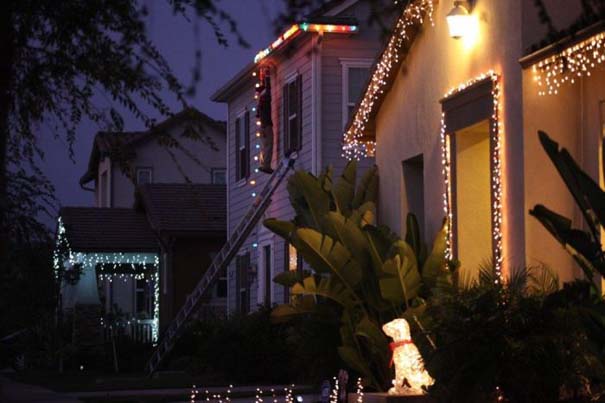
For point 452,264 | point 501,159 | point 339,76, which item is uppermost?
point 339,76

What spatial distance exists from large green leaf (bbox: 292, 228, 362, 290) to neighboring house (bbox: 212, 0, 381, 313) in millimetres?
7052

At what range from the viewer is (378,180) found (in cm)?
1809

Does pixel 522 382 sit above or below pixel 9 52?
below

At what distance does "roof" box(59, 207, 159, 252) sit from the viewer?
35.3 meters

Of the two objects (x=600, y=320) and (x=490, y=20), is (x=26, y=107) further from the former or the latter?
(x=490, y=20)

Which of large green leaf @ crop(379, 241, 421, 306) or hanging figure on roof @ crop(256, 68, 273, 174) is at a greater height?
hanging figure on roof @ crop(256, 68, 273, 174)

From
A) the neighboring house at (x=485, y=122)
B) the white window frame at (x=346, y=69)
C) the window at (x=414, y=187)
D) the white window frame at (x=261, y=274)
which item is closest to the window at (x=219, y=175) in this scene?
the white window frame at (x=261, y=274)

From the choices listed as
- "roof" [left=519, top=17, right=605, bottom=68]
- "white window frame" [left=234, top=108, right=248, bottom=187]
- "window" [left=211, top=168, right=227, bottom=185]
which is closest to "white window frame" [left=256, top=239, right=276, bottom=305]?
"white window frame" [left=234, top=108, right=248, bottom=187]

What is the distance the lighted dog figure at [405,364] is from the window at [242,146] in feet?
51.1

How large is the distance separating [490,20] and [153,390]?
10.8 metres

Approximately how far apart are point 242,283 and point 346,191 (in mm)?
12351

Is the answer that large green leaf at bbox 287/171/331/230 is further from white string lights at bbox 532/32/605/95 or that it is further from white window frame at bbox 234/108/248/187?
white window frame at bbox 234/108/248/187

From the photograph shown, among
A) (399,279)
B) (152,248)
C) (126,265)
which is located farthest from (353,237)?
(152,248)

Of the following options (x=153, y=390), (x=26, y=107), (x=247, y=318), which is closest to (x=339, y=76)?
(x=247, y=318)
